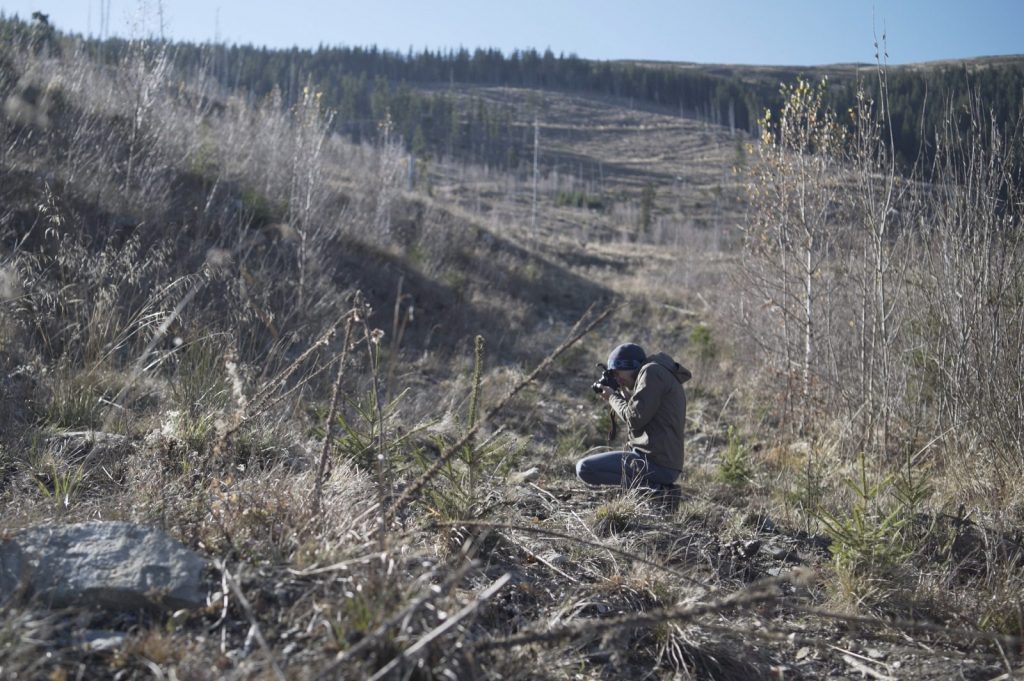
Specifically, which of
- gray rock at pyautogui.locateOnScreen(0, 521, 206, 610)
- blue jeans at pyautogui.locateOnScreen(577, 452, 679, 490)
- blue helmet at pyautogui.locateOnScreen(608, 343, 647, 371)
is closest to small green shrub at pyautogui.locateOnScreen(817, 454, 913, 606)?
blue jeans at pyautogui.locateOnScreen(577, 452, 679, 490)

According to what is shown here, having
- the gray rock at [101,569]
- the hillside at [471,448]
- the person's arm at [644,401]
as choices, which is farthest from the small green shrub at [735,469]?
the gray rock at [101,569]

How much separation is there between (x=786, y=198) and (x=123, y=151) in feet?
31.5

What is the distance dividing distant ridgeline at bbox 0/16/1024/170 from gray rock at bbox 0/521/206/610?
6574mm

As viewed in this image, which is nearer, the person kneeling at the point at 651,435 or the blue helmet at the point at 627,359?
the person kneeling at the point at 651,435

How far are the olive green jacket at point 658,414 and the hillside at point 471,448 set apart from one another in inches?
13.2

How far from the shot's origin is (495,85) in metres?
93.6

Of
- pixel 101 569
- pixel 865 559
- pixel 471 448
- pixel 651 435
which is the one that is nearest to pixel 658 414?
pixel 651 435

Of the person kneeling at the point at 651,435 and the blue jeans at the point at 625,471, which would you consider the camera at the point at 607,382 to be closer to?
the person kneeling at the point at 651,435

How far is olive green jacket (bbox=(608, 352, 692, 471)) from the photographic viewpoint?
5809 millimetres

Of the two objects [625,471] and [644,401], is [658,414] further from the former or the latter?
[625,471]

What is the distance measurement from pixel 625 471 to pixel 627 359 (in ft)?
2.82

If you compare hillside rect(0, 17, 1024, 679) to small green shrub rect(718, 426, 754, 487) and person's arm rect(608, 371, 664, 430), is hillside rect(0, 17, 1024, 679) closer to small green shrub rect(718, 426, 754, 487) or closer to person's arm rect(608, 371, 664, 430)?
small green shrub rect(718, 426, 754, 487)

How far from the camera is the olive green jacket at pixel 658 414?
581cm

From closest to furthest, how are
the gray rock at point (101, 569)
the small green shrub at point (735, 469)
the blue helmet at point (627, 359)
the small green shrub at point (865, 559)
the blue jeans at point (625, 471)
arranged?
the gray rock at point (101, 569)
the small green shrub at point (865, 559)
the blue jeans at point (625, 471)
the blue helmet at point (627, 359)
the small green shrub at point (735, 469)
